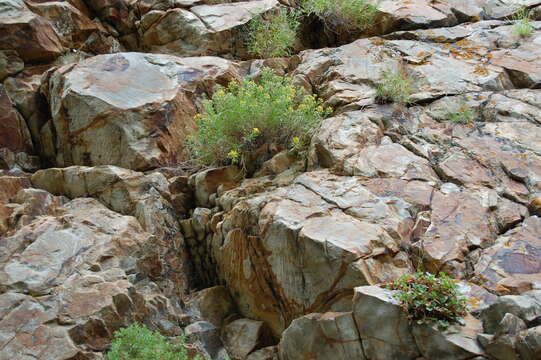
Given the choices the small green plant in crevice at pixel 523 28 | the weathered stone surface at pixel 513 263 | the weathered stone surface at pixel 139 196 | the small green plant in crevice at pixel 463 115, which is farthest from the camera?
the small green plant in crevice at pixel 523 28

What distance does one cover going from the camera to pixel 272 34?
867 centimetres

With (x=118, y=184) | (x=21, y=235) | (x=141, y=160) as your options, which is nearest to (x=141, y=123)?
(x=141, y=160)

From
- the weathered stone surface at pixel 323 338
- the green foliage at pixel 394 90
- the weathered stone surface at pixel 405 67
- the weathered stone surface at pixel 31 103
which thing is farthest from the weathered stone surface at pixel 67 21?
the weathered stone surface at pixel 323 338

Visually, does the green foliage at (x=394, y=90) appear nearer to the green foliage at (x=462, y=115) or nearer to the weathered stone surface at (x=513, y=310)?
the green foliage at (x=462, y=115)

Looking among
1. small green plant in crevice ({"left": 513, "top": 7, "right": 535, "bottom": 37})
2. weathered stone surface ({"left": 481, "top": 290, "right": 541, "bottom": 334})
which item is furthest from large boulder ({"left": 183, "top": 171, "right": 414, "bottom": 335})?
small green plant in crevice ({"left": 513, "top": 7, "right": 535, "bottom": 37})

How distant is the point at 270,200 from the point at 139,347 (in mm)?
1914

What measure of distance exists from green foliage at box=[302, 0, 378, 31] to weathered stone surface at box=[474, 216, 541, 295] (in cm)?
508

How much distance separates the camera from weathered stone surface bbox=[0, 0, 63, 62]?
765 cm

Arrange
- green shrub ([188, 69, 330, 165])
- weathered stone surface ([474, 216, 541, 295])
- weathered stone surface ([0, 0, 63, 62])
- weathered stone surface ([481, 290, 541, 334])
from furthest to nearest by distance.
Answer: weathered stone surface ([0, 0, 63, 62]), green shrub ([188, 69, 330, 165]), weathered stone surface ([474, 216, 541, 295]), weathered stone surface ([481, 290, 541, 334])

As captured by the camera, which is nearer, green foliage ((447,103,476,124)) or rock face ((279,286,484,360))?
rock face ((279,286,484,360))

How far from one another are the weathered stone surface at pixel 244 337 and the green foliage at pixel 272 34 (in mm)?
4798

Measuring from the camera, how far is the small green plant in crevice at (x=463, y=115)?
640 cm

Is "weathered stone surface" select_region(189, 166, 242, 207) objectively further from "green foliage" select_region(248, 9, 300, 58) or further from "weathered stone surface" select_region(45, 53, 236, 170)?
"green foliage" select_region(248, 9, 300, 58)

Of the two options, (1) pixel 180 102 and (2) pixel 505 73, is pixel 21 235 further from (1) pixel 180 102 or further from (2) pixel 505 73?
(2) pixel 505 73
